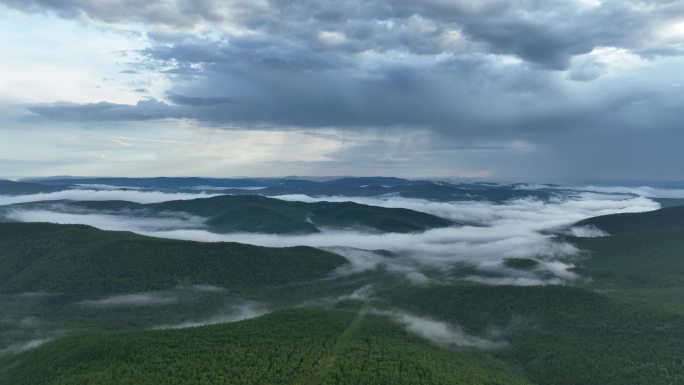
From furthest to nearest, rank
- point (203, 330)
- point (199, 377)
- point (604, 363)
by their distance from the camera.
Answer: point (203, 330), point (604, 363), point (199, 377)

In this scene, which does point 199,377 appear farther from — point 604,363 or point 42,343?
point 604,363

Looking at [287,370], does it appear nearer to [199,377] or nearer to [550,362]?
[199,377]

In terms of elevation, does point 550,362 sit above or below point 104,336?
below

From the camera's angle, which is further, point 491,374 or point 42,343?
point 42,343

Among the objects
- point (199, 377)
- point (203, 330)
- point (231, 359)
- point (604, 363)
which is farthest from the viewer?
point (203, 330)

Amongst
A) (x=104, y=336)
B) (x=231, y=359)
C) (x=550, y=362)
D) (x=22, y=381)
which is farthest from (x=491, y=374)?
(x=22, y=381)

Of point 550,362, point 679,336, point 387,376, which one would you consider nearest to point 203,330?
point 387,376
